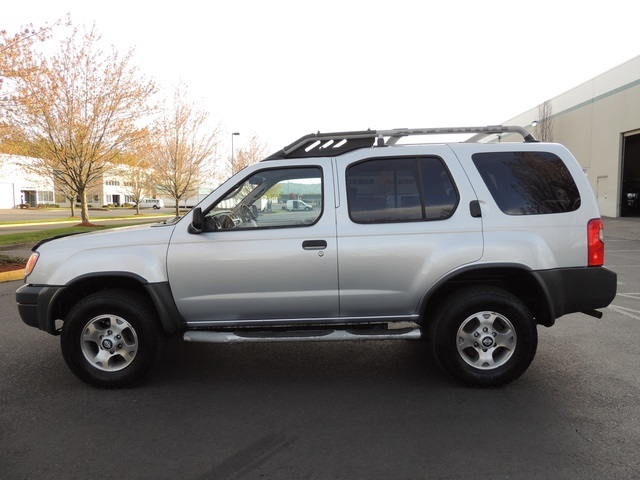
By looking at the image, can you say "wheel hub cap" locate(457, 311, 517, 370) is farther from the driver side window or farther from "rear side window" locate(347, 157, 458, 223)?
the driver side window

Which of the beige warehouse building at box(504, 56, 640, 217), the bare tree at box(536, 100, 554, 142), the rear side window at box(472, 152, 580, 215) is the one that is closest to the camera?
the rear side window at box(472, 152, 580, 215)

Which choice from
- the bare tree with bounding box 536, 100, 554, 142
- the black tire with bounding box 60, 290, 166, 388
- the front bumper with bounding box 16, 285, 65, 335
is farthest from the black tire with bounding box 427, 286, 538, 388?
the bare tree with bounding box 536, 100, 554, 142

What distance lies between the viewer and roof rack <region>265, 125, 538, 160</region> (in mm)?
3988

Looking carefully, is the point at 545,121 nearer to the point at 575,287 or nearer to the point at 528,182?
the point at 528,182

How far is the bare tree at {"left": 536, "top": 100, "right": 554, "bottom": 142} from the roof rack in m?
32.1

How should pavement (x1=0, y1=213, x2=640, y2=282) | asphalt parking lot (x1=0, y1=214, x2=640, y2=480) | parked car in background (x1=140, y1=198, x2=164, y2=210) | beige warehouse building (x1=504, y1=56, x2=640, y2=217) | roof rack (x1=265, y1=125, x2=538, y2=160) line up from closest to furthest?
asphalt parking lot (x1=0, y1=214, x2=640, y2=480)
roof rack (x1=265, y1=125, x2=538, y2=160)
pavement (x1=0, y1=213, x2=640, y2=282)
beige warehouse building (x1=504, y1=56, x2=640, y2=217)
parked car in background (x1=140, y1=198, x2=164, y2=210)

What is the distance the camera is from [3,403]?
3607mm

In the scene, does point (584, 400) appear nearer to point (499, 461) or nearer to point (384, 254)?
point (499, 461)

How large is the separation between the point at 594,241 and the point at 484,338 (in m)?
1.24

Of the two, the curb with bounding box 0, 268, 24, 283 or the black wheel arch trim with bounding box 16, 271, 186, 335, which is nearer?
the black wheel arch trim with bounding box 16, 271, 186, 335

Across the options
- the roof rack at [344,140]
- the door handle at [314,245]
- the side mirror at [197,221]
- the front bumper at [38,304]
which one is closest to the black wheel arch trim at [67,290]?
the front bumper at [38,304]

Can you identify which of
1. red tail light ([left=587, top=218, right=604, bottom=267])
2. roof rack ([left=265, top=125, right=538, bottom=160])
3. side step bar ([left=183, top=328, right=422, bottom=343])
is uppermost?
roof rack ([left=265, top=125, right=538, bottom=160])

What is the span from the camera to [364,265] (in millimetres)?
3766

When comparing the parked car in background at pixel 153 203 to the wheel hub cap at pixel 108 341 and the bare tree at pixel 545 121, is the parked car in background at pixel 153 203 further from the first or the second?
the wheel hub cap at pixel 108 341
